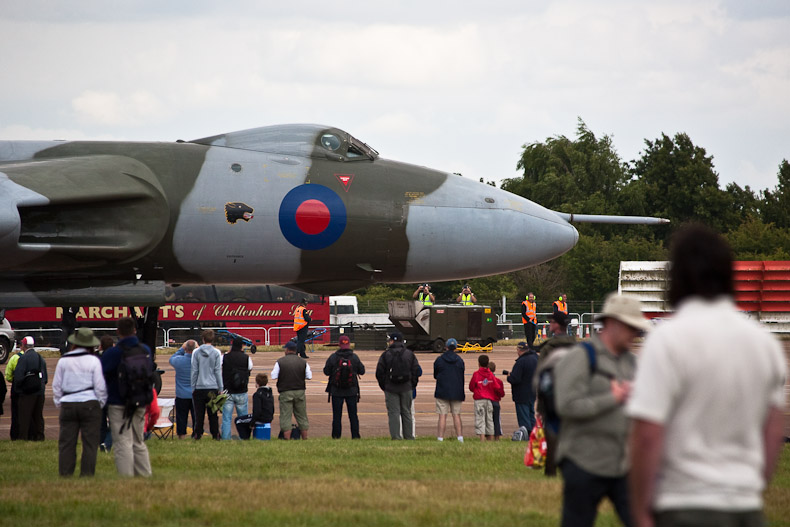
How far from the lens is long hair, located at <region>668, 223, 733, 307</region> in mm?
3611

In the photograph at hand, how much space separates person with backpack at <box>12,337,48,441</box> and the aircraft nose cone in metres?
6.16

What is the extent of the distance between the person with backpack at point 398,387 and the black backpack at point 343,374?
0.47 metres

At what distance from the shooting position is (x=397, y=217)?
13789mm

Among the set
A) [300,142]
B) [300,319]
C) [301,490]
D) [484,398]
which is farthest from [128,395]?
[300,319]

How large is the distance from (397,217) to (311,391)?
34.3 ft

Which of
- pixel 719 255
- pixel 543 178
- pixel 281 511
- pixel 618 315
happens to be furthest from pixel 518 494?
pixel 543 178

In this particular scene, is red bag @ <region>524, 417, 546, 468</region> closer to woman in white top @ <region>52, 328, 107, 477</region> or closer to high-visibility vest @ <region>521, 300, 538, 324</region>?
woman in white top @ <region>52, 328, 107, 477</region>

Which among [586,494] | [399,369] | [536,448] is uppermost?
[399,369]

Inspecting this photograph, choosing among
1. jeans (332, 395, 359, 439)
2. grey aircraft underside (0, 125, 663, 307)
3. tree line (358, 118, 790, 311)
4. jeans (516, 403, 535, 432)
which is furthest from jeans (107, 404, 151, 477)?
tree line (358, 118, 790, 311)

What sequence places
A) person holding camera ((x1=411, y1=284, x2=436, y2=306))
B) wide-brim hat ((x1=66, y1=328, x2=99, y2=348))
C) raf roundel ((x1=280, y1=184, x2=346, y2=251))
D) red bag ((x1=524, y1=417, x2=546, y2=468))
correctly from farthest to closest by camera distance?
person holding camera ((x1=411, y1=284, x2=436, y2=306)), raf roundel ((x1=280, y1=184, x2=346, y2=251)), red bag ((x1=524, y1=417, x2=546, y2=468)), wide-brim hat ((x1=66, y1=328, x2=99, y2=348))

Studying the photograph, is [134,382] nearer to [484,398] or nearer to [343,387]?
[343,387]

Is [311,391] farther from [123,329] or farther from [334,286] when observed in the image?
[123,329]

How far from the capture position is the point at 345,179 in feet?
45.5

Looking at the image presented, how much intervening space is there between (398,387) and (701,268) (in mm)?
12062
